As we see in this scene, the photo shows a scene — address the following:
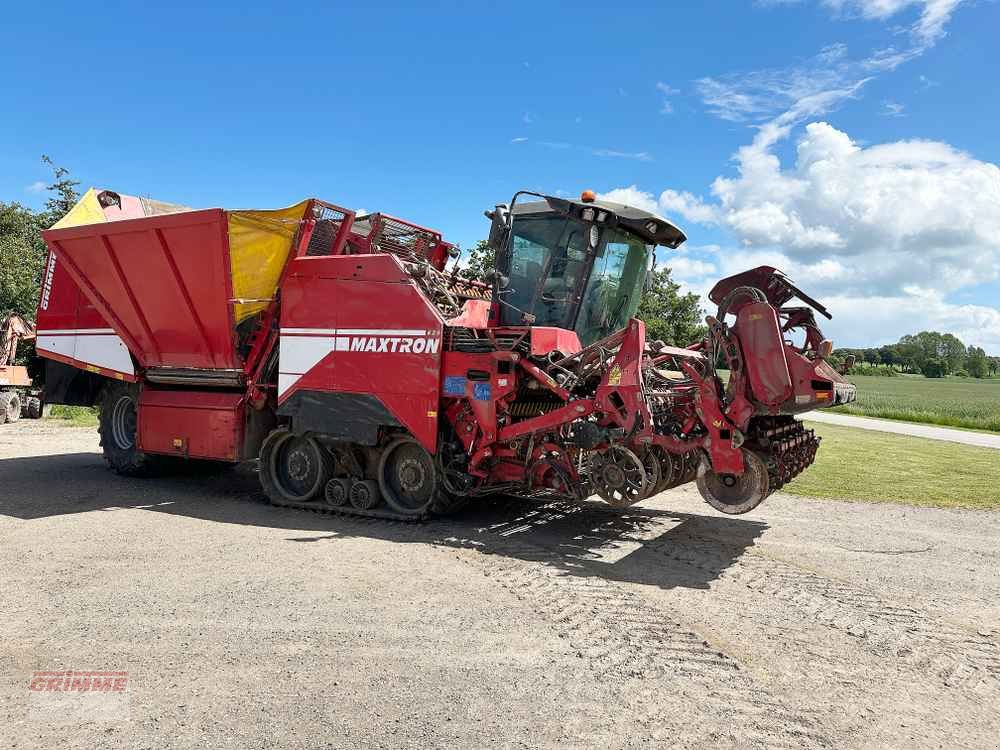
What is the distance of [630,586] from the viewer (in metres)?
5.12

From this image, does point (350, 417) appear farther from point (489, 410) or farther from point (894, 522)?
point (894, 522)

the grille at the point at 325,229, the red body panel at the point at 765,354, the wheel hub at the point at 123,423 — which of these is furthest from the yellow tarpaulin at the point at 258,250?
the red body panel at the point at 765,354

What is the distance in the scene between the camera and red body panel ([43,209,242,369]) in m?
7.40

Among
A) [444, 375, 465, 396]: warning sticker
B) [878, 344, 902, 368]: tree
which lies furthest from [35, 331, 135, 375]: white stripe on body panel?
[878, 344, 902, 368]: tree

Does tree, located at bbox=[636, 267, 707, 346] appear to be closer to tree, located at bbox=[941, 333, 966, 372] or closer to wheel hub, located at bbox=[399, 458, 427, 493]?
wheel hub, located at bbox=[399, 458, 427, 493]

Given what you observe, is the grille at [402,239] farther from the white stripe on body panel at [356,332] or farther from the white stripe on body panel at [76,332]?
the white stripe on body panel at [76,332]

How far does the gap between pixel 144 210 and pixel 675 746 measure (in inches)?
369

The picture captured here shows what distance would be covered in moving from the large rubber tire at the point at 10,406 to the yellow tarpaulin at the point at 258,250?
12.3 m

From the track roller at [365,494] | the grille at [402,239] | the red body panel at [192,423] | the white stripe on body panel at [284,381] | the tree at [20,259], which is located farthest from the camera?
the tree at [20,259]

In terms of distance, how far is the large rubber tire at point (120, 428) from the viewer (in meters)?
9.31

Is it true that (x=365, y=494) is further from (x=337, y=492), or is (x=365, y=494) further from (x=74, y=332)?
(x=74, y=332)

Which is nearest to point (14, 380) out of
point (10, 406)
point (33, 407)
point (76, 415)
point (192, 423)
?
point (10, 406)

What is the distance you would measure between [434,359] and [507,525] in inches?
68.5

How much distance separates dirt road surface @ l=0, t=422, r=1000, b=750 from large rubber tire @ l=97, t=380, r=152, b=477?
6.54 feet
